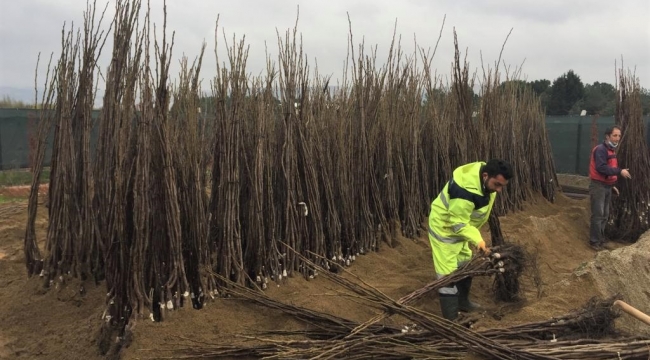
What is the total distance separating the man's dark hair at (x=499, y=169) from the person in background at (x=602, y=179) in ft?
10.6

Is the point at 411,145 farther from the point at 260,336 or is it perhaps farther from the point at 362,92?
the point at 260,336

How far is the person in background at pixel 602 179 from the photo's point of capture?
5.91 metres

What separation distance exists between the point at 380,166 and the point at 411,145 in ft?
1.66

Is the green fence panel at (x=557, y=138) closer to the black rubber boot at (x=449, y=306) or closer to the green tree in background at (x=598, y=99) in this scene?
the black rubber boot at (x=449, y=306)

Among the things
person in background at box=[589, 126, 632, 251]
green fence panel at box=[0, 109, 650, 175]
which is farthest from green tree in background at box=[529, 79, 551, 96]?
person in background at box=[589, 126, 632, 251]

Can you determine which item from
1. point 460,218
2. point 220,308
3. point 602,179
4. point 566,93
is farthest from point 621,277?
point 566,93

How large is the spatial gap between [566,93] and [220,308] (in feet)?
84.3

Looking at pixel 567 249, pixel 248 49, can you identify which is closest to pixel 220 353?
pixel 248 49

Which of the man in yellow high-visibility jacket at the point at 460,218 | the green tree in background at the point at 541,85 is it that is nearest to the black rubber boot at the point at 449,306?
the man in yellow high-visibility jacket at the point at 460,218

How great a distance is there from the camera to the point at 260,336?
9.31 feet

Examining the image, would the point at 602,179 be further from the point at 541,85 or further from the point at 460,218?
the point at 541,85

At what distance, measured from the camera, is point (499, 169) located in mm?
3322

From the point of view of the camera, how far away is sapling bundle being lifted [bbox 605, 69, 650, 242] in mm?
6367

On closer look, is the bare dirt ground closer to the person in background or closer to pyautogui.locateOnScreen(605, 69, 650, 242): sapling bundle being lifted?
the person in background
